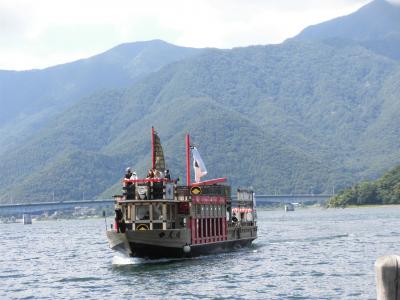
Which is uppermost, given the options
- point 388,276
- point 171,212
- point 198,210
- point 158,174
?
point 158,174

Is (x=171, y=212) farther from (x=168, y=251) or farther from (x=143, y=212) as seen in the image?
(x=168, y=251)

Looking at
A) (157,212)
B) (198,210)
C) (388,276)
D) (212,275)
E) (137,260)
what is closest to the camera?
(388,276)

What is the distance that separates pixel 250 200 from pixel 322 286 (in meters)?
35.0

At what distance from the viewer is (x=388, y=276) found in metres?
12.9

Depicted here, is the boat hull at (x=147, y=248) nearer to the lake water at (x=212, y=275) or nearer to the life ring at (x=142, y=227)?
the lake water at (x=212, y=275)

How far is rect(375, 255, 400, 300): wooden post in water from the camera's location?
42.2 ft

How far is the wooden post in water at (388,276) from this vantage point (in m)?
12.9

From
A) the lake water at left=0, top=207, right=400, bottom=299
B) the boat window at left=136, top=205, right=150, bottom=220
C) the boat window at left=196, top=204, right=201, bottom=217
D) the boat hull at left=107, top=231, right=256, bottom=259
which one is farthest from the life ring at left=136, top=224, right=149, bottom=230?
the boat window at left=196, top=204, right=201, bottom=217

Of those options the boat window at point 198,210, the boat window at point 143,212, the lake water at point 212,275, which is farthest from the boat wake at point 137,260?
the boat window at point 198,210

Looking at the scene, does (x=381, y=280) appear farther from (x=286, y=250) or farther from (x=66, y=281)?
(x=286, y=250)

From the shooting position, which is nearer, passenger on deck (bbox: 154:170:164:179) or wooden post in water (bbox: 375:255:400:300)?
wooden post in water (bbox: 375:255:400:300)

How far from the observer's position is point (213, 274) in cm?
4731

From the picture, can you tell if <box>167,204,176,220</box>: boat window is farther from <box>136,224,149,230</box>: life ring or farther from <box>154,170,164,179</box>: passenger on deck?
<box>154,170,164,179</box>: passenger on deck

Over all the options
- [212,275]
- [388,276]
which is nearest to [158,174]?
[212,275]
